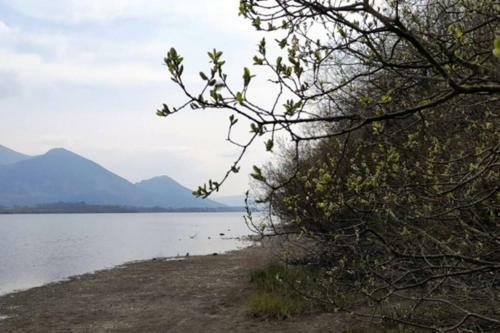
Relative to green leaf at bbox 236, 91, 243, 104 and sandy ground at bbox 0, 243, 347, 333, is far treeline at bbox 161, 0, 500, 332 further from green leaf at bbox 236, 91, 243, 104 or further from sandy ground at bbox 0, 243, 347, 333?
sandy ground at bbox 0, 243, 347, 333

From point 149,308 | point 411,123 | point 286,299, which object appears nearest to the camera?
point 411,123

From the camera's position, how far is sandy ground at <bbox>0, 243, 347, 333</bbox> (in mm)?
14589

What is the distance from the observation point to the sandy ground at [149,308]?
574 inches

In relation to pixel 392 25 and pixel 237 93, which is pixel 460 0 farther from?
pixel 237 93

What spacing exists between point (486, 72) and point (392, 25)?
86cm

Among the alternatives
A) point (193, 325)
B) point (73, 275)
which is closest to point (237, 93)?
point (193, 325)

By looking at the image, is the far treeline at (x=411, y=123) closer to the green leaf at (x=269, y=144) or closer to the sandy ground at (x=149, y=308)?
the green leaf at (x=269, y=144)

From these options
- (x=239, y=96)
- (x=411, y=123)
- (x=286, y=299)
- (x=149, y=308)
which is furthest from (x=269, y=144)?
(x=149, y=308)

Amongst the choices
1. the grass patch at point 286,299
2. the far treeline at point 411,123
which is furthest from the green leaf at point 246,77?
the grass patch at point 286,299

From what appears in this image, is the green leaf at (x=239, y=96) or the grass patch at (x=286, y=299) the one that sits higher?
the green leaf at (x=239, y=96)

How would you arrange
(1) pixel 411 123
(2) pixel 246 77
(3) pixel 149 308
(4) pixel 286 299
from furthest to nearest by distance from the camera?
(3) pixel 149 308
(4) pixel 286 299
(1) pixel 411 123
(2) pixel 246 77

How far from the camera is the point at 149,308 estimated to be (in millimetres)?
19281

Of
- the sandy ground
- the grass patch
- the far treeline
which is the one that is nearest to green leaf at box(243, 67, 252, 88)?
the far treeline

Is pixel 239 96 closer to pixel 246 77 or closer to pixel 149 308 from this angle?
pixel 246 77
